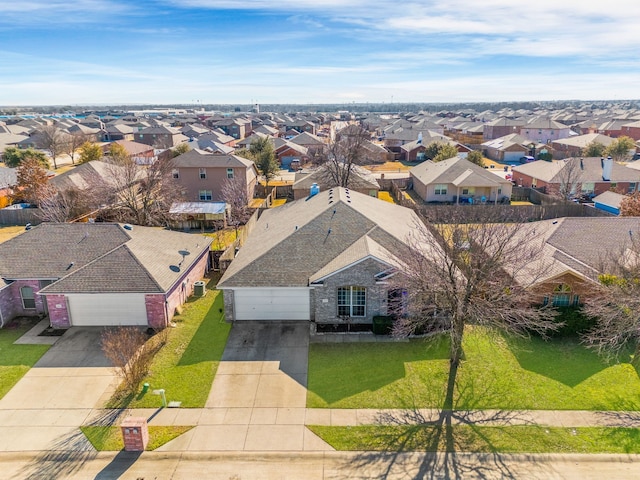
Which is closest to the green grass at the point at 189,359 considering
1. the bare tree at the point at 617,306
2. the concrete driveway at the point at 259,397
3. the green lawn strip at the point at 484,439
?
the concrete driveway at the point at 259,397

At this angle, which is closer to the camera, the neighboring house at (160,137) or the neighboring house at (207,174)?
the neighboring house at (207,174)

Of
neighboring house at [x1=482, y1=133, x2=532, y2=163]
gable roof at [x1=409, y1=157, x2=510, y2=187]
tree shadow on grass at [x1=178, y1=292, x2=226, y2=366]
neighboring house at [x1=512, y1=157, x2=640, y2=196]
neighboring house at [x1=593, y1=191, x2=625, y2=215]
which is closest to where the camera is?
tree shadow on grass at [x1=178, y1=292, x2=226, y2=366]

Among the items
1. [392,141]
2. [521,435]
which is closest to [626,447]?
[521,435]

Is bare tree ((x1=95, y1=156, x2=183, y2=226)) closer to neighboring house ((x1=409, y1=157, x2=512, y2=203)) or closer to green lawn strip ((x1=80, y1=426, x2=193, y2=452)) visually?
green lawn strip ((x1=80, y1=426, x2=193, y2=452))

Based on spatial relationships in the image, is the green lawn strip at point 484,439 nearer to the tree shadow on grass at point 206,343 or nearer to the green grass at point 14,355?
the tree shadow on grass at point 206,343

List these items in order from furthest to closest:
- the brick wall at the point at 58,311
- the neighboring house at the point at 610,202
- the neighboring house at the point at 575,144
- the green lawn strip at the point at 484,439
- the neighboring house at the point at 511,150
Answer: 1. the neighboring house at the point at 511,150
2. the neighboring house at the point at 575,144
3. the neighboring house at the point at 610,202
4. the brick wall at the point at 58,311
5. the green lawn strip at the point at 484,439

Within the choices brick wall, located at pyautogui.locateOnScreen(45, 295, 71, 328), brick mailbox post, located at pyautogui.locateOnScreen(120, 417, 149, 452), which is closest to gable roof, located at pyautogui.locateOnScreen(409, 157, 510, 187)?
brick wall, located at pyautogui.locateOnScreen(45, 295, 71, 328)

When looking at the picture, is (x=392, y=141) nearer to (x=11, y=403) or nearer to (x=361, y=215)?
(x=361, y=215)
